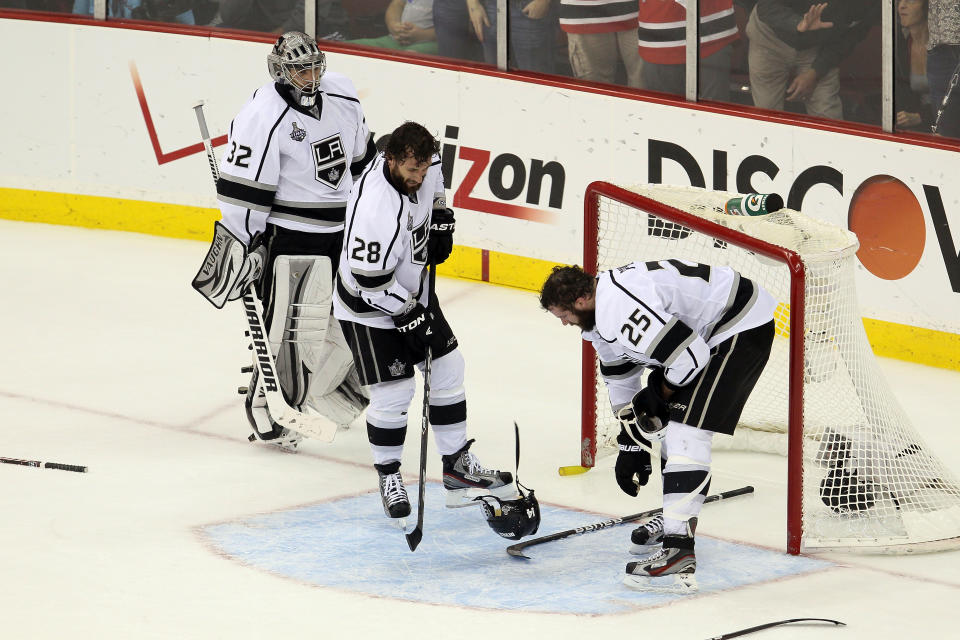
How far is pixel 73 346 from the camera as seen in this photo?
6.79 m

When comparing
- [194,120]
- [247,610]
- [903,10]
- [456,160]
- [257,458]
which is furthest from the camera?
[194,120]

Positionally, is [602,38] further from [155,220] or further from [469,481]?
[469,481]

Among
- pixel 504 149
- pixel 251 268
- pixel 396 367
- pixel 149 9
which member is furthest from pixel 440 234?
pixel 149 9

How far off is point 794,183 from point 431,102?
72.9 inches

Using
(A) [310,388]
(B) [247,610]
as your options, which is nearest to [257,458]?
(A) [310,388]

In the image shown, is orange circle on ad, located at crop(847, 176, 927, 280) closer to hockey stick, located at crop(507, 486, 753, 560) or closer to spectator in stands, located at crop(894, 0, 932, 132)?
spectator in stands, located at crop(894, 0, 932, 132)

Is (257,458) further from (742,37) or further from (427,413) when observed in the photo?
(742,37)

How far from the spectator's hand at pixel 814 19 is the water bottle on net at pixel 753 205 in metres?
1.89

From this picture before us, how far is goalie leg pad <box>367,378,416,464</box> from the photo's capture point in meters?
4.77

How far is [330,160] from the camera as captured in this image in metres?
5.34

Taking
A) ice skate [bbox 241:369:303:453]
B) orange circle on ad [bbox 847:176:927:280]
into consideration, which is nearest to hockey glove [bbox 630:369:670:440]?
ice skate [bbox 241:369:303:453]

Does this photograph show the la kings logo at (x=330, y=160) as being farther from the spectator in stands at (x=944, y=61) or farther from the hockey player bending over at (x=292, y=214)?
the spectator in stands at (x=944, y=61)

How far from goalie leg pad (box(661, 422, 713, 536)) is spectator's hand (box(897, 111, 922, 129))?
254 cm

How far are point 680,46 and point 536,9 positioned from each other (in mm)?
763
